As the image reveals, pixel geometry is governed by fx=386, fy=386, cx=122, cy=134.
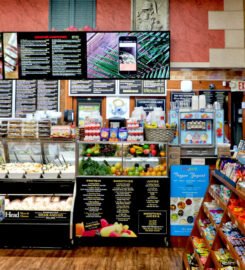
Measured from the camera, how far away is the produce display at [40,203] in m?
5.23

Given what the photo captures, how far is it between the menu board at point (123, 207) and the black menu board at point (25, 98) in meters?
3.14

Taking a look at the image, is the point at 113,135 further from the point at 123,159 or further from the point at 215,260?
the point at 215,260

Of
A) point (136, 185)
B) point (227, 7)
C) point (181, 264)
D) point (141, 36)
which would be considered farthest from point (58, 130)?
point (227, 7)

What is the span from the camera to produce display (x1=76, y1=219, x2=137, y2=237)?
207 inches

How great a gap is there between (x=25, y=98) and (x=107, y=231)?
380 centimetres

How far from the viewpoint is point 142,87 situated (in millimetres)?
7809

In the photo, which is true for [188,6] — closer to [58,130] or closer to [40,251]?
[58,130]

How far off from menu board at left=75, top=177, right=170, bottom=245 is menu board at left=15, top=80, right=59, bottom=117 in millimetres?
3015

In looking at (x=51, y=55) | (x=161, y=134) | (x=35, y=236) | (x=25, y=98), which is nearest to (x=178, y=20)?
(x=161, y=134)

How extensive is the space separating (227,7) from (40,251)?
4074 millimetres

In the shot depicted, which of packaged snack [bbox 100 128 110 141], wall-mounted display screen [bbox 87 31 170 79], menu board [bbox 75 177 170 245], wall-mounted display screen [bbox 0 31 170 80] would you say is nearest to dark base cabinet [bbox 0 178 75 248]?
menu board [bbox 75 177 170 245]

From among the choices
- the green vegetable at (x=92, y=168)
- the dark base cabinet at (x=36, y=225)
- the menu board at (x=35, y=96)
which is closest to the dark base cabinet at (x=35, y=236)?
the dark base cabinet at (x=36, y=225)

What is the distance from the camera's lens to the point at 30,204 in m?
5.28

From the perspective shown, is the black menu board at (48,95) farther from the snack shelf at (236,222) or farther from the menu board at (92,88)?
the snack shelf at (236,222)
